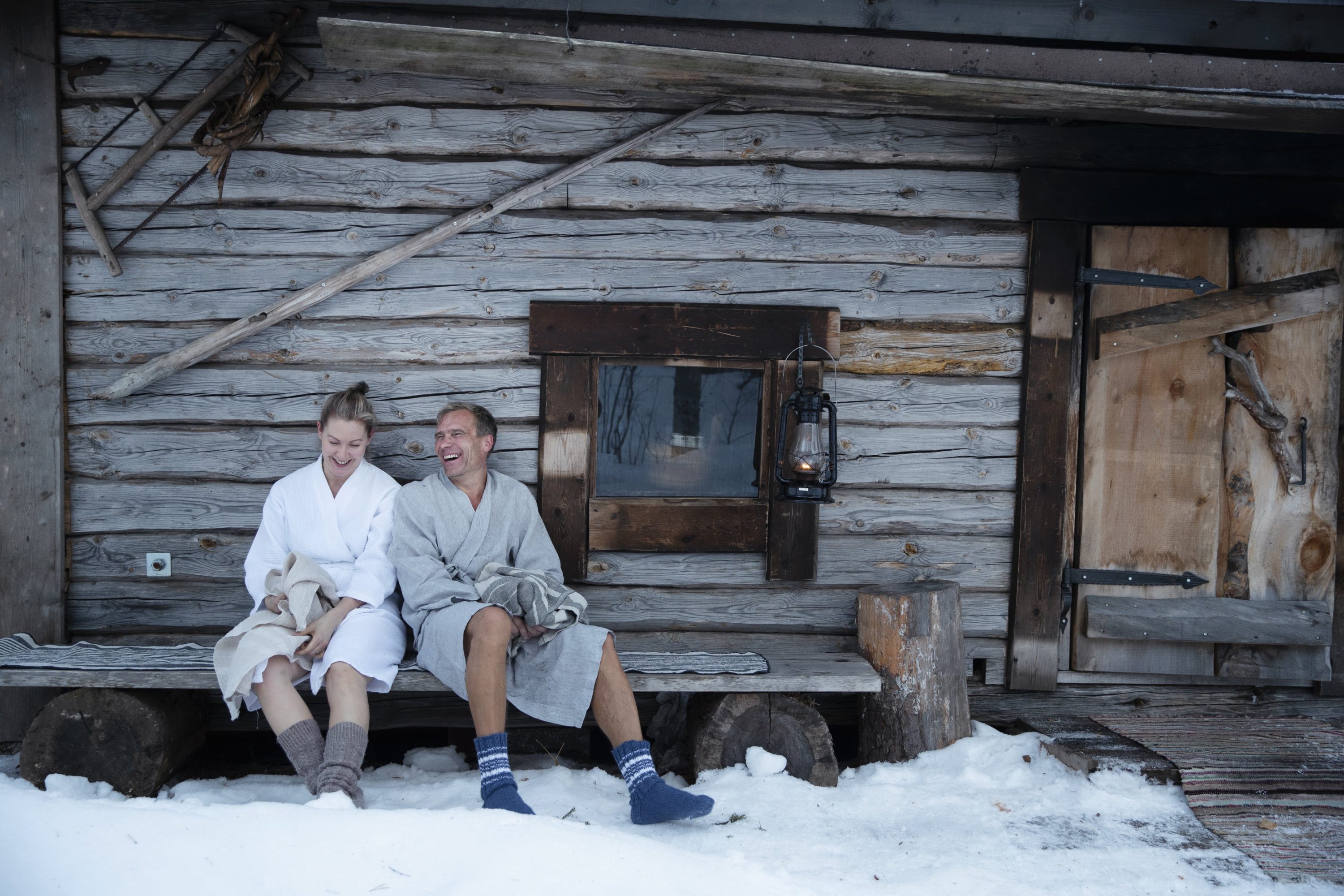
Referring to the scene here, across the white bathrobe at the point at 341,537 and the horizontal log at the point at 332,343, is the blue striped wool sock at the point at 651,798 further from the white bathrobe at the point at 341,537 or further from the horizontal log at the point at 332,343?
the horizontal log at the point at 332,343

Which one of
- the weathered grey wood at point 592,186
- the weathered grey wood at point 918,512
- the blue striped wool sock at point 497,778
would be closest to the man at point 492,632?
the blue striped wool sock at point 497,778

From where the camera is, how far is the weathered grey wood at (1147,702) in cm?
427

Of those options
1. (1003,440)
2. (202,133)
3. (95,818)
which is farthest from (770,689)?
(202,133)

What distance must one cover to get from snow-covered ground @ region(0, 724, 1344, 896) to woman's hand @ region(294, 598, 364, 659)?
1.84ft

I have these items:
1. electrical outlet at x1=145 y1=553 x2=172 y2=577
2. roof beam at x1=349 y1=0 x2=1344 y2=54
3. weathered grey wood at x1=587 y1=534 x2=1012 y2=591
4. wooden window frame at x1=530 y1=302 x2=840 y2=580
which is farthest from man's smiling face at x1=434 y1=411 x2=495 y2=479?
roof beam at x1=349 y1=0 x2=1344 y2=54

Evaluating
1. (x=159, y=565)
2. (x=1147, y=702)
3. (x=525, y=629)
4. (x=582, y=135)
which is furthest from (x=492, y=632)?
(x=1147, y=702)

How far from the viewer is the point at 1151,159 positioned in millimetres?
4160

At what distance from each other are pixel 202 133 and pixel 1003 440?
141 inches

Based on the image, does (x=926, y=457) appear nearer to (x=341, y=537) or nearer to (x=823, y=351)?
(x=823, y=351)

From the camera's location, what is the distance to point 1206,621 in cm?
422

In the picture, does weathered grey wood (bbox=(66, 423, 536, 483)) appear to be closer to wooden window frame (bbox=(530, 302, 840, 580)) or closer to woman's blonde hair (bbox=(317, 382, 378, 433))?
woman's blonde hair (bbox=(317, 382, 378, 433))

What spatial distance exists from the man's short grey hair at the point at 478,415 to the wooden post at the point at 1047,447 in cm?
234

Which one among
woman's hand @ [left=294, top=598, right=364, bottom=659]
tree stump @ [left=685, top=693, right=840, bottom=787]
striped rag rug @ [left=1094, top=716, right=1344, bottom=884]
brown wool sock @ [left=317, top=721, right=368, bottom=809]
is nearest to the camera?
brown wool sock @ [left=317, top=721, right=368, bottom=809]

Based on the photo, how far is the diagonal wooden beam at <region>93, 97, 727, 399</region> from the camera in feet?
12.6
